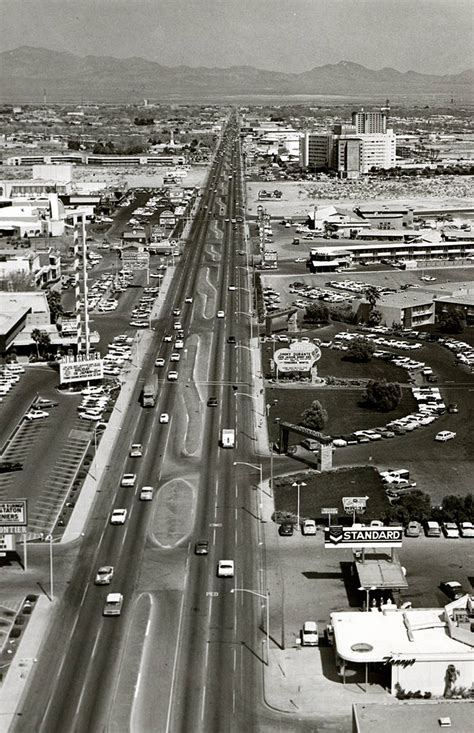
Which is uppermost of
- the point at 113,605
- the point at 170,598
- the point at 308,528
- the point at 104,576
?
the point at 113,605

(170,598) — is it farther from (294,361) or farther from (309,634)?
(294,361)

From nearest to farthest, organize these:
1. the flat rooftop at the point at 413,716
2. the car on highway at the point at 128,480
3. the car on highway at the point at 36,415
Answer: the flat rooftop at the point at 413,716 → the car on highway at the point at 128,480 → the car on highway at the point at 36,415

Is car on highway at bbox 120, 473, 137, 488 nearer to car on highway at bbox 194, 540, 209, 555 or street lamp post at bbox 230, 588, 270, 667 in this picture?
car on highway at bbox 194, 540, 209, 555

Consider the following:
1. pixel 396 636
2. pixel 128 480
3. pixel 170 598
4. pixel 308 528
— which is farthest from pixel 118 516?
pixel 396 636

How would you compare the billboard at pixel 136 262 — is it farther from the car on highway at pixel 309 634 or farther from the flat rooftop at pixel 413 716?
the flat rooftop at pixel 413 716

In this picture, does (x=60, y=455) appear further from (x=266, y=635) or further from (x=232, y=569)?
(x=266, y=635)

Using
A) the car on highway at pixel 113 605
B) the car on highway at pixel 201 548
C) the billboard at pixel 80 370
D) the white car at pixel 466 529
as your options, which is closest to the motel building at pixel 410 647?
the car on highway at pixel 113 605
